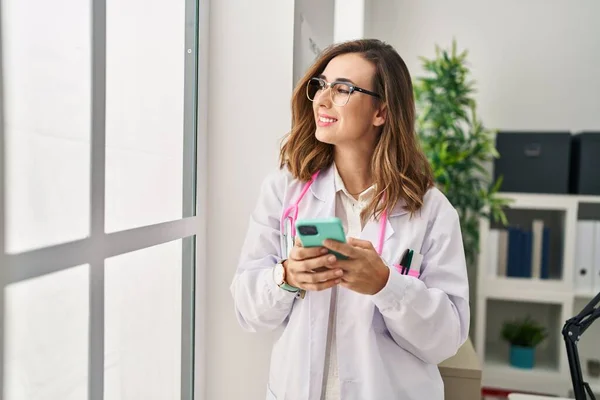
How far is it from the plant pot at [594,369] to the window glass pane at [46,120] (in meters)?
3.18

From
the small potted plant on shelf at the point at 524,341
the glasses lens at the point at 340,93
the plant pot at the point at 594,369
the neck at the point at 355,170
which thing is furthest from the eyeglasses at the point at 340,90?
the plant pot at the point at 594,369

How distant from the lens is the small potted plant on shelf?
304cm

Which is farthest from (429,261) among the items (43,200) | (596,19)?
(596,19)

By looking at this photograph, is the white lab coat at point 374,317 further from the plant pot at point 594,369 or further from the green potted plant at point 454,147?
the plant pot at point 594,369

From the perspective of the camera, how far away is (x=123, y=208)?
922 mm

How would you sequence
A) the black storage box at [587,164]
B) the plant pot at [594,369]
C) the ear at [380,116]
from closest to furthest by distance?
1. the ear at [380,116]
2. the black storage box at [587,164]
3. the plant pot at [594,369]

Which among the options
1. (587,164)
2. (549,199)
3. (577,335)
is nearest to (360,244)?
(577,335)

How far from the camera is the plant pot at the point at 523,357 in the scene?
9.97ft

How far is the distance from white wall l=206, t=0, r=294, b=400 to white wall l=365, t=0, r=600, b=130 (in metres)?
2.11

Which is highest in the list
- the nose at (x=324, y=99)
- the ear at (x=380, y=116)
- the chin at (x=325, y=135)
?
the nose at (x=324, y=99)

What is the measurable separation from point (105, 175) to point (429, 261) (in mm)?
710

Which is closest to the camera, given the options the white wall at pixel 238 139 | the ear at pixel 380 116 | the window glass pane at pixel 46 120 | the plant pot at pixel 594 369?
the window glass pane at pixel 46 120

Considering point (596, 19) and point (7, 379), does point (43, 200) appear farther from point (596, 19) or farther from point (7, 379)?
point (596, 19)

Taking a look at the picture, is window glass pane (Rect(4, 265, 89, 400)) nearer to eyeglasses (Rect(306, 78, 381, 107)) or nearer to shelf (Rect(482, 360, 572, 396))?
eyeglasses (Rect(306, 78, 381, 107))
